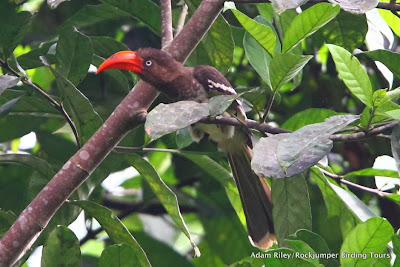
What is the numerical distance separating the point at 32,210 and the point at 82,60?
0.55m

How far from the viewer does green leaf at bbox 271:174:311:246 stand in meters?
2.04

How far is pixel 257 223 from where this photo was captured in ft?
8.20

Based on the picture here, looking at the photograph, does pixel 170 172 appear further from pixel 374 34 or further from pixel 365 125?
pixel 365 125

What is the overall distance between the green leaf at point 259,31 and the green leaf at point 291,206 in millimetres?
487

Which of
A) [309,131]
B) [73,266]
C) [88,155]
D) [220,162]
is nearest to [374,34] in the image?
[220,162]

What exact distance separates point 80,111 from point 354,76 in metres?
0.85

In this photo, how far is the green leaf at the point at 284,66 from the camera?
1.63 m

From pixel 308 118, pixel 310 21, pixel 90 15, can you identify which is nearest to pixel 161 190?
pixel 308 118

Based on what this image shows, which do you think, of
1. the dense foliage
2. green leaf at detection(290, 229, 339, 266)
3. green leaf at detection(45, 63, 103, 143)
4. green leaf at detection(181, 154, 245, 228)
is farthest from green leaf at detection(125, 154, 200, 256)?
green leaf at detection(290, 229, 339, 266)

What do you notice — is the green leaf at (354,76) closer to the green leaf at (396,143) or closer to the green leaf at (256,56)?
the green leaf at (396,143)

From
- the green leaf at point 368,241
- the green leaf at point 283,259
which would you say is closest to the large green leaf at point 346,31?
the green leaf at point 368,241

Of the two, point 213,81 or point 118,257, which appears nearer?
point 118,257

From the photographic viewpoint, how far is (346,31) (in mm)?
2377

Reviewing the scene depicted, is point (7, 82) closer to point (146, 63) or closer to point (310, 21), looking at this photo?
point (146, 63)
